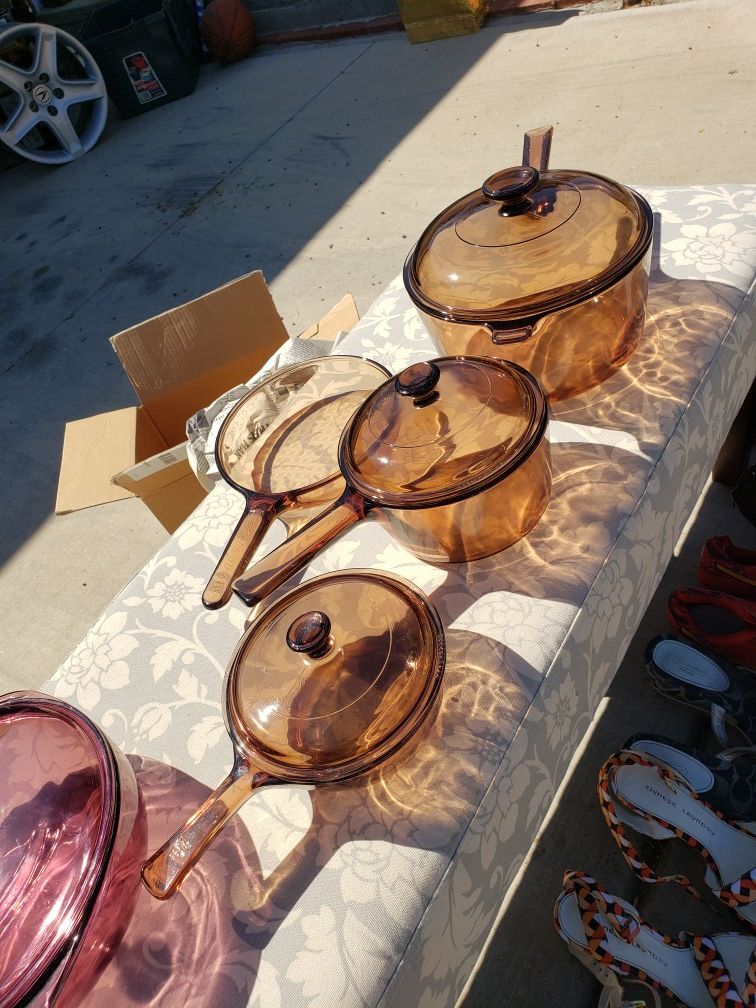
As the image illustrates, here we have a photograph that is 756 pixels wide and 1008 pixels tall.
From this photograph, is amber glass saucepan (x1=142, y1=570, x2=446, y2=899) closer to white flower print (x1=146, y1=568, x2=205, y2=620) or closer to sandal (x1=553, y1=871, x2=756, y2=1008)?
white flower print (x1=146, y1=568, x2=205, y2=620)

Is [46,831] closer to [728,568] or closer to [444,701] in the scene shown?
[444,701]

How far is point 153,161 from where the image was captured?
391 centimetres

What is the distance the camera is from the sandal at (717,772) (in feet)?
3.41

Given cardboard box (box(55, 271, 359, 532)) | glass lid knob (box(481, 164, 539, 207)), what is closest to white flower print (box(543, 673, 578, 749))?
glass lid knob (box(481, 164, 539, 207))

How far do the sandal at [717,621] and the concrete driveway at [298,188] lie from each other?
0.27 ft

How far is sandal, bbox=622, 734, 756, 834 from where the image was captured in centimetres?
104

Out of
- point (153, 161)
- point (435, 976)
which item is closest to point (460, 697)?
point (435, 976)

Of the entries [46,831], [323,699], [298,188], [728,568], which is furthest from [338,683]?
[298,188]

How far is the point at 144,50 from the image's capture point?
4.23 m

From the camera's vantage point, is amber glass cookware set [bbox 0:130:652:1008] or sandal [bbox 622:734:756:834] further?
sandal [bbox 622:734:756:834]

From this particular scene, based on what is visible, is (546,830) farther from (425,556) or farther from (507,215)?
(507,215)

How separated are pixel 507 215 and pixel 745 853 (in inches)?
34.1

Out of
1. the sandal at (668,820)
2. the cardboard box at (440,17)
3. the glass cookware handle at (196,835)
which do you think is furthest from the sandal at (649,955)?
the cardboard box at (440,17)

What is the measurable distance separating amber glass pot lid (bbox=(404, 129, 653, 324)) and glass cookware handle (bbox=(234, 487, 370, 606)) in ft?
0.77
